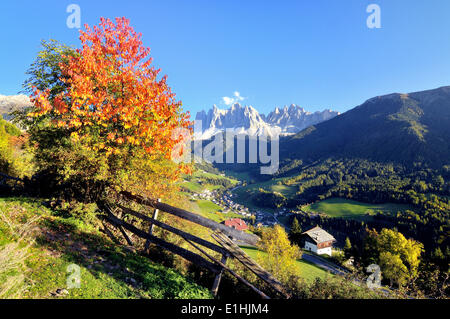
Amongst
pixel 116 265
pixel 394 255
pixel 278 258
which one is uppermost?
pixel 116 265

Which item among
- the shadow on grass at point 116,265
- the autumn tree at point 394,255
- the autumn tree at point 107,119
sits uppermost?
the autumn tree at point 107,119

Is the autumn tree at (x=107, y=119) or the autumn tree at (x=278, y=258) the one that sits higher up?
the autumn tree at (x=107, y=119)

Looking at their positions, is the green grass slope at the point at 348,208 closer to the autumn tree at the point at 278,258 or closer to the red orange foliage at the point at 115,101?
the autumn tree at the point at 278,258

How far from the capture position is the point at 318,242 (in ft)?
287

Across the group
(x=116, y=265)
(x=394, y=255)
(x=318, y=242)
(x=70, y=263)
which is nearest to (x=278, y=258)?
(x=116, y=265)

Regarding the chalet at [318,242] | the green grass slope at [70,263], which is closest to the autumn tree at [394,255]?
the chalet at [318,242]

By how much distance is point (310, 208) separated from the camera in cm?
16938

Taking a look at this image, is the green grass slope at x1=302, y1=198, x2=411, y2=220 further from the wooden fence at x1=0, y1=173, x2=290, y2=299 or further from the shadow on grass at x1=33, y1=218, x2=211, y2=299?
the shadow on grass at x1=33, y1=218, x2=211, y2=299

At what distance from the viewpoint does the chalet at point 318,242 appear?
87.5 m

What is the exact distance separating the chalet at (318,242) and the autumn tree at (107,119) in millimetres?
95399

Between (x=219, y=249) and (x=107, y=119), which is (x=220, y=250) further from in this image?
(x=107, y=119)

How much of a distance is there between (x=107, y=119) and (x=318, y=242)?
99.4 meters
